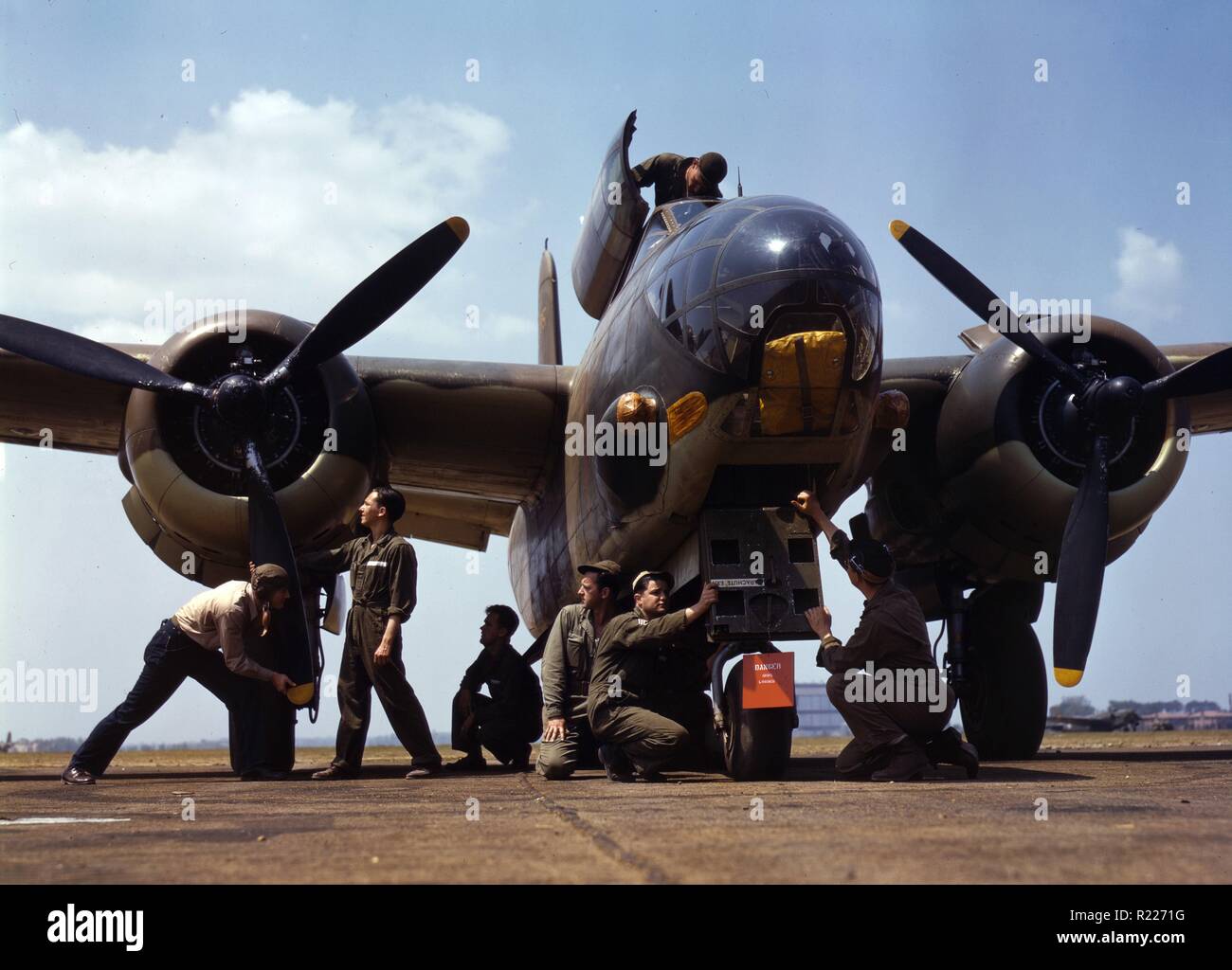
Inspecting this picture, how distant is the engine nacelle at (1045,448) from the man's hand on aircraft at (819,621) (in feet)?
12.8

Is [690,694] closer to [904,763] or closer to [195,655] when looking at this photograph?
[904,763]

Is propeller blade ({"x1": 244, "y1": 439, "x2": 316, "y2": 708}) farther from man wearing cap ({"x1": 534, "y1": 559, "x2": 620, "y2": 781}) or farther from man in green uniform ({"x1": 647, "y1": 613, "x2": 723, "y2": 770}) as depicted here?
man in green uniform ({"x1": 647, "y1": 613, "x2": 723, "y2": 770})

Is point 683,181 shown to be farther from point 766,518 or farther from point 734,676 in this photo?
point 734,676

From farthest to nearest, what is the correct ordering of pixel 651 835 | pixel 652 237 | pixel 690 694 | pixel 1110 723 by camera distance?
pixel 1110 723 < pixel 652 237 < pixel 690 694 < pixel 651 835

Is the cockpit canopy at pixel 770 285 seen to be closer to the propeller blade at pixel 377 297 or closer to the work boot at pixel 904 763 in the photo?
the work boot at pixel 904 763

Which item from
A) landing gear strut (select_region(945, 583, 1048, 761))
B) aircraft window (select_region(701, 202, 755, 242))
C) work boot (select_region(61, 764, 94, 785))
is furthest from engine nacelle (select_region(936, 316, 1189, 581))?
work boot (select_region(61, 764, 94, 785))

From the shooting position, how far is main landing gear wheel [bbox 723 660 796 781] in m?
8.07

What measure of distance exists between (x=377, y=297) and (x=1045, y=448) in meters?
6.32

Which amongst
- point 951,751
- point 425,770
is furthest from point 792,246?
point 425,770

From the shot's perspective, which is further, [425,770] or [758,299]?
[425,770]

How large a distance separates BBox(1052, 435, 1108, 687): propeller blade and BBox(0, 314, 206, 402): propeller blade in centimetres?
771

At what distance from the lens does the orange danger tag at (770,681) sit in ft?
26.2

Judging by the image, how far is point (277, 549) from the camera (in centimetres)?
1067

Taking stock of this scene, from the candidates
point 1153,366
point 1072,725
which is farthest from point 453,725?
point 1072,725
